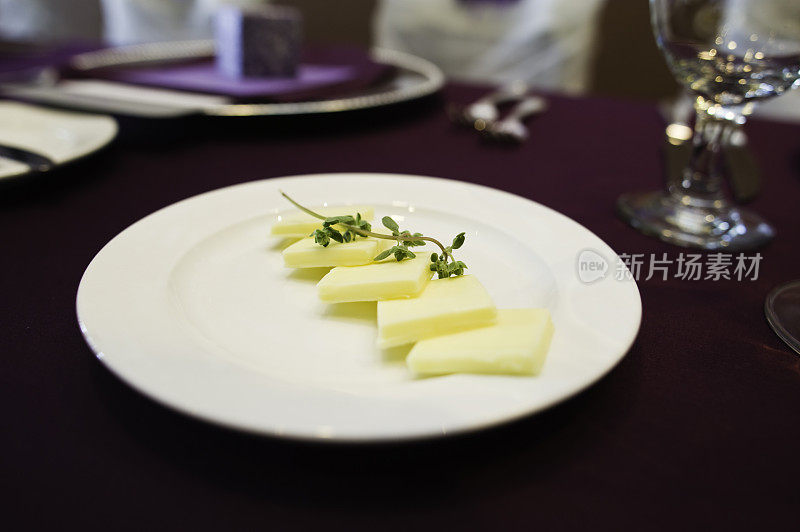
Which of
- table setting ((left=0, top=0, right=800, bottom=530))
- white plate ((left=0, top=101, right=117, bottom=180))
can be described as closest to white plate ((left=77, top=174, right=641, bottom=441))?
table setting ((left=0, top=0, right=800, bottom=530))

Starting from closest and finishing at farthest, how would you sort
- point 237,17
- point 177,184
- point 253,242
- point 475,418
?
1. point 475,418
2. point 253,242
3. point 177,184
4. point 237,17

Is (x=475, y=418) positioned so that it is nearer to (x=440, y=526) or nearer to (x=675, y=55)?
(x=440, y=526)

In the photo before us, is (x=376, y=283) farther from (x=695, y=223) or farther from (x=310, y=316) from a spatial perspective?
(x=695, y=223)

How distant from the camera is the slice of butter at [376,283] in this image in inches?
15.6

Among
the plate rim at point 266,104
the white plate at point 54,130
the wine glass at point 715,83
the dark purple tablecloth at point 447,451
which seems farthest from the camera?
the plate rim at point 266,104

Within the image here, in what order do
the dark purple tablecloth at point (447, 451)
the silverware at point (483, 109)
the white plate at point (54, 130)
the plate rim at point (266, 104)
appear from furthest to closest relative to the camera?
1. the silverware at point (483, 109)
2. the plate rim at point (266, 104)
3. the white plate at point (54, 130)
4. the dark purple tablecloth at point (447, 451)

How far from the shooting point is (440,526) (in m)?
0.28

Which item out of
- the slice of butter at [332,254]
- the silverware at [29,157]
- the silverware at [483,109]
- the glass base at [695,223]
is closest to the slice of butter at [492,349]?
the slice of butter at [332,254]

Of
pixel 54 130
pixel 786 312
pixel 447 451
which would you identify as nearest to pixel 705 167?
pixel 786 312

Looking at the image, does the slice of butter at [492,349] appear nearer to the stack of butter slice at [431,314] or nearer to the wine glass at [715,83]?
the stack of butter slice at [431,314]

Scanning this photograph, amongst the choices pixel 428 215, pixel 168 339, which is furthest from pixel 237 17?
pixel 168 339

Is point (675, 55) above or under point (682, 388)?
above

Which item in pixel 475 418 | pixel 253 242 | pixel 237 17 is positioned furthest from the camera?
pixel 237 17

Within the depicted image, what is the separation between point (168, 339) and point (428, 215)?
0.97 feet
